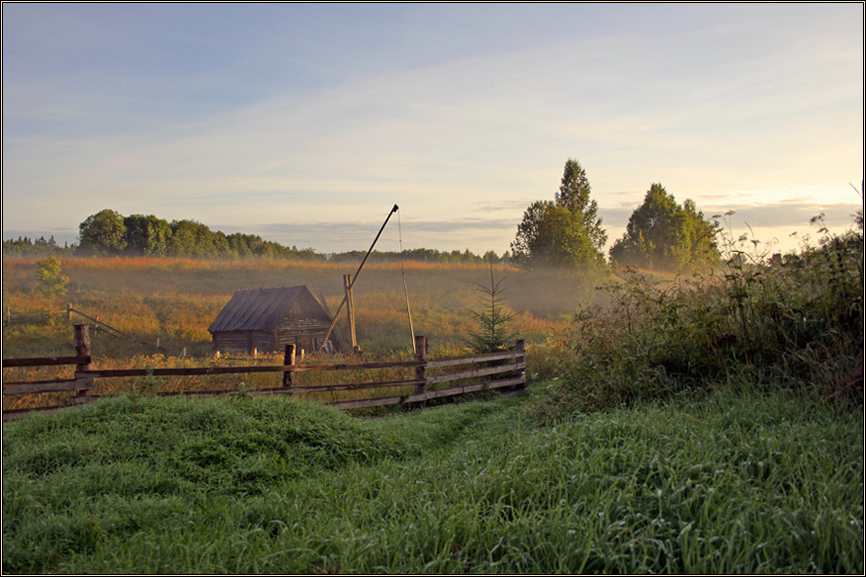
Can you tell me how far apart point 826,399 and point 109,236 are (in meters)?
31.9

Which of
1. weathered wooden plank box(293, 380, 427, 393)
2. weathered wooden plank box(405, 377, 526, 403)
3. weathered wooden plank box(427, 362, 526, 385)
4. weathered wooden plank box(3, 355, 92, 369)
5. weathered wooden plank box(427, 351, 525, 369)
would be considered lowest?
weathered wooden plank box(405, 377, 526, 403)

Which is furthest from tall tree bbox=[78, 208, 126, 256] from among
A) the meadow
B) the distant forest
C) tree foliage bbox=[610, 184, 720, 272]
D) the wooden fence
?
tree foliage bbox=[610, 184, 720, 272]

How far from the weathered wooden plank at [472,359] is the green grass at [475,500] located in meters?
5.99

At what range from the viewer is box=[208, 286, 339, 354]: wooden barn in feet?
62.5

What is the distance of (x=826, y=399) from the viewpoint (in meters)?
4.57

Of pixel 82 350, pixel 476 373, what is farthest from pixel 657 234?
pixel 82 350

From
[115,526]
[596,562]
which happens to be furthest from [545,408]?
[115,526]

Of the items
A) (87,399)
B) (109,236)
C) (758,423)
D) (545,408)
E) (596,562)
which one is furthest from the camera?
(109,236)

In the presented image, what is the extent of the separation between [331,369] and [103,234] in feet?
78.4

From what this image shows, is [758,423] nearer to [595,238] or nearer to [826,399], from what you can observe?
[826,399]

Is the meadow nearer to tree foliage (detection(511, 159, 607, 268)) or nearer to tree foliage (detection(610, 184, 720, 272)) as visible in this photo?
tree foliage (detection(511, 159, 607, 268))

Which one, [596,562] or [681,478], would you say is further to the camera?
[681,478]

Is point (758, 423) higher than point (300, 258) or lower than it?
lower

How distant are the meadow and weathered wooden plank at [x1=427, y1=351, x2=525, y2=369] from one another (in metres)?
3.11
